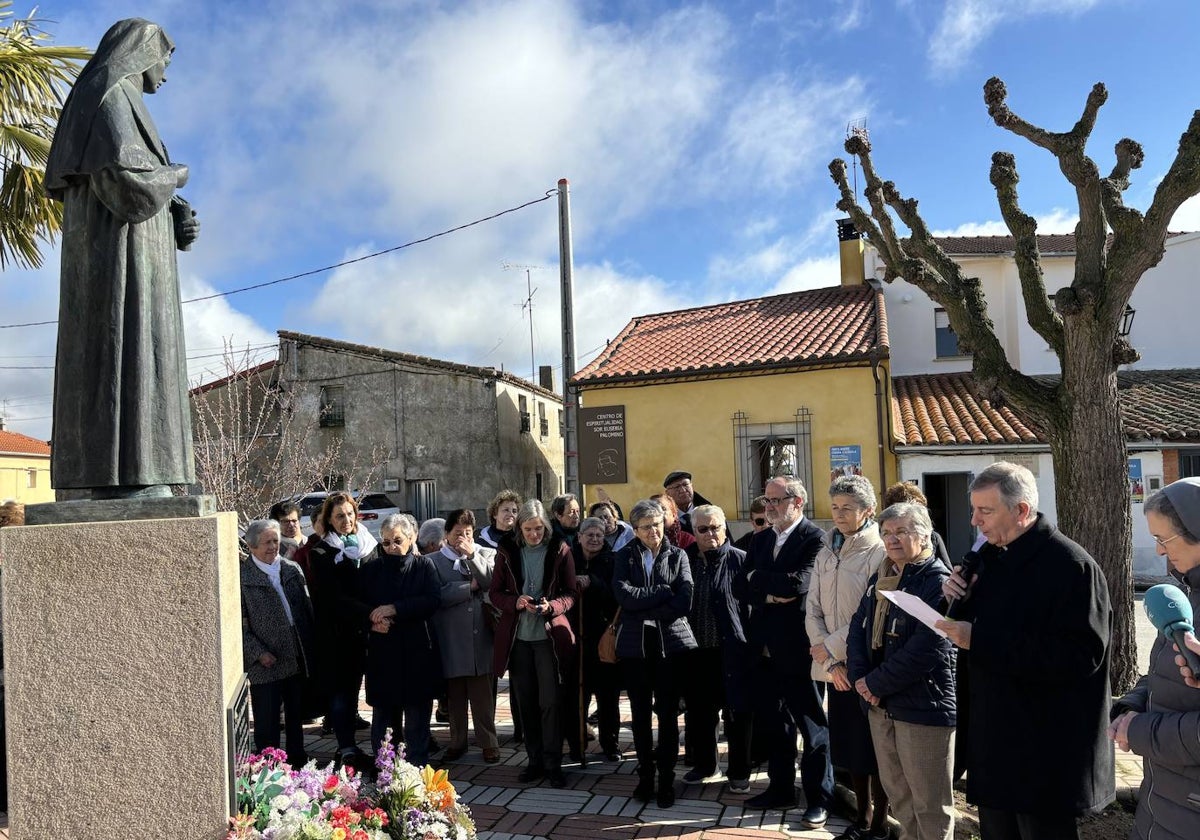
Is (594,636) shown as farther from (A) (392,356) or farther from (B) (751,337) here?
(A) (392,356)

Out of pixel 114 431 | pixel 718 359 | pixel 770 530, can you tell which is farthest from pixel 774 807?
pixel 718 359

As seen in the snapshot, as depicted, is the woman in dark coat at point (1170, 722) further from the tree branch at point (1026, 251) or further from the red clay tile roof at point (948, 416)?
the red clay tile roof at point (948, 416)

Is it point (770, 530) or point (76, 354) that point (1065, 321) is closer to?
point (770, 530)

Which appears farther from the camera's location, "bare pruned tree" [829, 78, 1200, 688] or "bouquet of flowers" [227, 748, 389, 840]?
"bare pruned tree" [829, 78, 1200, 688]

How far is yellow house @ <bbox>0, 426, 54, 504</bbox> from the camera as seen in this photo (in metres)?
34.2

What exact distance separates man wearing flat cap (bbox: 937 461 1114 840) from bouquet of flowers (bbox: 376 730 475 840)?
1.90 m

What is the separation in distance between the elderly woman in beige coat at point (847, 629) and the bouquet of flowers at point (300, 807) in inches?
88.5

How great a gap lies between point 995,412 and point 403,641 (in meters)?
13.7

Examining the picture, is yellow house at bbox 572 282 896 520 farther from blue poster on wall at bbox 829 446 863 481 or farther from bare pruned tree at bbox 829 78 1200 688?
bare pruned tree at bbox 829 78 1200 688

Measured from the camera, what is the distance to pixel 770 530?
16.3 feet

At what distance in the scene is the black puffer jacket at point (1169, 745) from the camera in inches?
91.7

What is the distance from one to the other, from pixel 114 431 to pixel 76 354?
0.94ft

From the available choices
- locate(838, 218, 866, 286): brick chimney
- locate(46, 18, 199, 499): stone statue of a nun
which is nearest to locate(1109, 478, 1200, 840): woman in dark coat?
locate(46, 18, 199, 499): stone statue of a nun

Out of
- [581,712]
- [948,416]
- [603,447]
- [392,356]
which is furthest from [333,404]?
[581,712]
